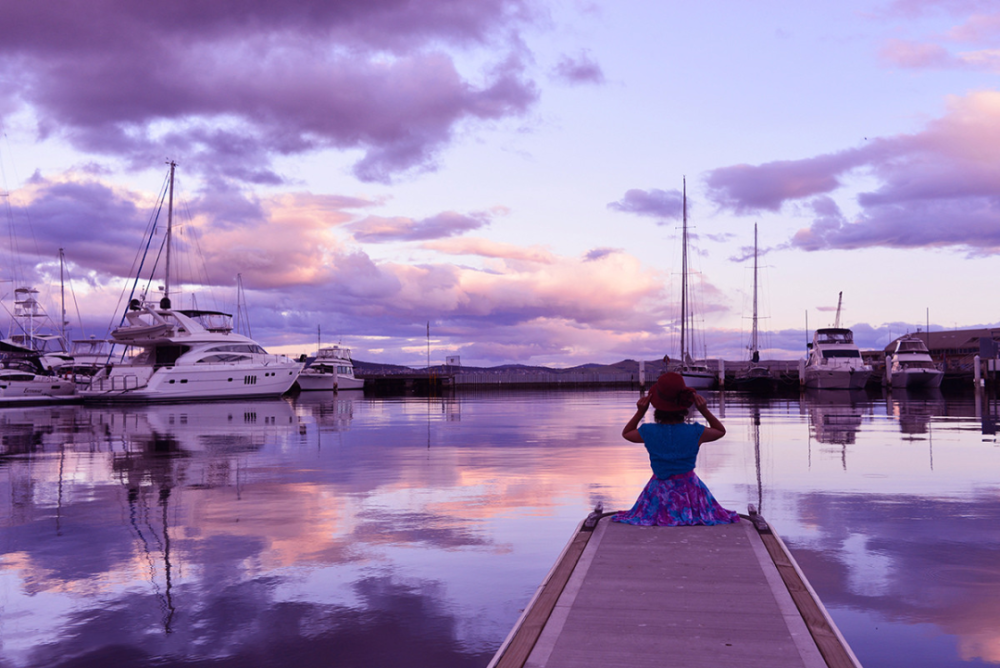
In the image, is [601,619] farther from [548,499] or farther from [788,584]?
[548,499]

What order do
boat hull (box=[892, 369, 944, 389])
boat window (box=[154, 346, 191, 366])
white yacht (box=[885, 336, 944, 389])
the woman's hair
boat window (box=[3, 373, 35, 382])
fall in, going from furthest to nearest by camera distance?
1. white yacht (box=[885, 336, 944, 389])
2. boat hull (box=[892, 369, 944, 389])
3. boat window (box=[154, 346, 191, 366])
4. boat window (box=[3, 373, 35, 382])
5. the woman's hair

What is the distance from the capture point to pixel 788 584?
17.5 feet

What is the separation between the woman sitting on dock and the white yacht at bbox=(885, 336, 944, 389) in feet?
192

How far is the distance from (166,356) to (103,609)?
44045 mm

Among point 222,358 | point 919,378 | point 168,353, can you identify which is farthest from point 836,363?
point 168,353

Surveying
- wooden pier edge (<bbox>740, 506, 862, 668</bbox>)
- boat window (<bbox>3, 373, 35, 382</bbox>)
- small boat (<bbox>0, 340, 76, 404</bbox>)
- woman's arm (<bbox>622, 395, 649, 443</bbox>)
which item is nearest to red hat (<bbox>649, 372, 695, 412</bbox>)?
woman's arm (<bbox>622, 395, 649, 443</bbox>)

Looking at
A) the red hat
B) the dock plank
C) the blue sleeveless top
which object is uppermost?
the red hat

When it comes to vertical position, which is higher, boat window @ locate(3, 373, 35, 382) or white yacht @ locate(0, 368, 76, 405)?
boat window @ locate(3, 373, 35, 382)

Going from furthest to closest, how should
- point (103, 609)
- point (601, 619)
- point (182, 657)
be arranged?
point (103, 609), point (182, 657), point (601, 619)

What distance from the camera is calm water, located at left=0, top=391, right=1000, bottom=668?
5449 mm

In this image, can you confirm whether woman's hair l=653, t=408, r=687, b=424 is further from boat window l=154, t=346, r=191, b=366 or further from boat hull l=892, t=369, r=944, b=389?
boat hull l=892, t=369, r=944, b=389

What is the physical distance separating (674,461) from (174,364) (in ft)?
142

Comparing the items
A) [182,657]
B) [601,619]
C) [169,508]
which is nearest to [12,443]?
[169,508]

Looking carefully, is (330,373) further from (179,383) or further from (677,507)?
(677,507)
